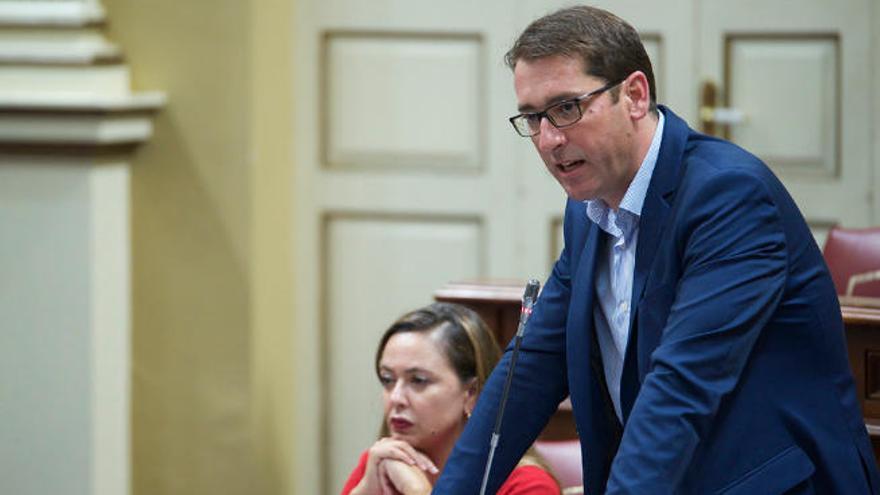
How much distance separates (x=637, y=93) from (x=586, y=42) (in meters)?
0.10

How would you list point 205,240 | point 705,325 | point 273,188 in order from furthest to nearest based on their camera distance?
point 273,188 < point 205,240 < point 705,325

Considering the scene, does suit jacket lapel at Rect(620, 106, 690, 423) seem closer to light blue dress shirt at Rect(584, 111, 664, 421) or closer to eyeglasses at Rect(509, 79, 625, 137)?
light blue dress shirt at Rect(584, 111, 664, 421)

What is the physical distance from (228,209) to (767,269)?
271 centimetres

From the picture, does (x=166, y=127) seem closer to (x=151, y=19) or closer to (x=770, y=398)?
(x=151, y=19)

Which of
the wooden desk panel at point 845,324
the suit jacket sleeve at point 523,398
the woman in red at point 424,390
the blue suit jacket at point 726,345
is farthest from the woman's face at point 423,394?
the blue suit jacket at point 726,345

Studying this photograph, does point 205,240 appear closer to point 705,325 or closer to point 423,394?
point 423,394

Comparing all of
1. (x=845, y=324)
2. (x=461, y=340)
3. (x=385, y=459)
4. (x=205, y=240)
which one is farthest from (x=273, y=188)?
(x=845, y=324)

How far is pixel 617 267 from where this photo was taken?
2033 mm

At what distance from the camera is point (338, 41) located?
182 inches

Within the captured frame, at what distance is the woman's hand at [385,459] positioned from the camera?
106 inches

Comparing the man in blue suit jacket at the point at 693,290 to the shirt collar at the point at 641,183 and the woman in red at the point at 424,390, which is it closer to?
the shirt collar at the point at 641,183

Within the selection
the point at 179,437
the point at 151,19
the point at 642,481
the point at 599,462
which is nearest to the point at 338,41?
the point at 151,19

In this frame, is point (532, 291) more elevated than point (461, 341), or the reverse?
point (532, 291)

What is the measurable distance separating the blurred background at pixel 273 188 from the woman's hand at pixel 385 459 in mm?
1640
